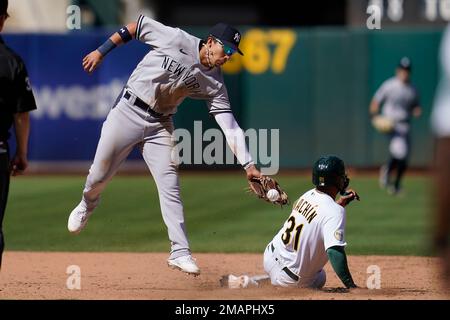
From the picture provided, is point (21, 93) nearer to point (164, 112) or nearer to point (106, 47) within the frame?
point (106, 47)

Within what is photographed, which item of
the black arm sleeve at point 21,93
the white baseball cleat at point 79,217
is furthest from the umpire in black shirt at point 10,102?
the white baseball cleat at point 79,217

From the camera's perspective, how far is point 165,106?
7.00 m

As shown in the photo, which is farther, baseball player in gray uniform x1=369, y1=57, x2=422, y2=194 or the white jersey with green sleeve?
baseball player in gray uniform x1=369, y1=57, x2=422, y2=194

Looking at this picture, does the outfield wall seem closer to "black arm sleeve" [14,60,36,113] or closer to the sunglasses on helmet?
the sunglasses on helmet

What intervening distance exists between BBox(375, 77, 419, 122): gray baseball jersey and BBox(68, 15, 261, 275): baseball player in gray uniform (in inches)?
350

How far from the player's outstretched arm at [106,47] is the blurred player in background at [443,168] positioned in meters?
3.65

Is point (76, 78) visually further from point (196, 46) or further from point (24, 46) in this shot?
point (196, 46)

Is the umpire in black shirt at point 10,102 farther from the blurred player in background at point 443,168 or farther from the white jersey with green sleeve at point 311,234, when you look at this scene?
the blurred player in background at point 443,168

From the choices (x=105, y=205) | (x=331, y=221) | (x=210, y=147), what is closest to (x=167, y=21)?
(x=210, y=147)

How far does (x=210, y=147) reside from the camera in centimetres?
1608

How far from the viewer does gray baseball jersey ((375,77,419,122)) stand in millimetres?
15492

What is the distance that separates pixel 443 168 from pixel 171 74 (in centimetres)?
379

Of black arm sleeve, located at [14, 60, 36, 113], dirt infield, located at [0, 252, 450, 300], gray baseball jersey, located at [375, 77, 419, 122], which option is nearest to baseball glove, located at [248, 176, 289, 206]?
dirt infield, located at [0, 252, 450, 300]

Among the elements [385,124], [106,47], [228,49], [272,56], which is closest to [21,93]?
[106,47]
